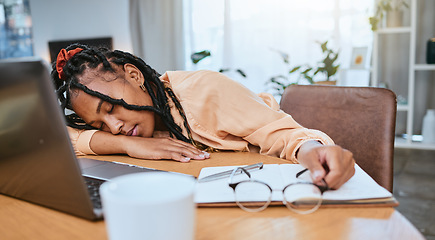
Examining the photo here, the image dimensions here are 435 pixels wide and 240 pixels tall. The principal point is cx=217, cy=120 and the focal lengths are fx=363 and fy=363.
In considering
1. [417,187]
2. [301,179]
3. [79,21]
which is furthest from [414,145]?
[79,21]

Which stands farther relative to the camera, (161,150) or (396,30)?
(396,30)

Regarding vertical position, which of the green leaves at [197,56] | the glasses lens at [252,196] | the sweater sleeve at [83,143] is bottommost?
the sweater sleeve at [83,143]

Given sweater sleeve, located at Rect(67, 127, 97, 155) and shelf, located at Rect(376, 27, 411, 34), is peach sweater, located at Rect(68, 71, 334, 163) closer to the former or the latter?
sweater sleeve, located at Rect(67, 127, 97, 155)

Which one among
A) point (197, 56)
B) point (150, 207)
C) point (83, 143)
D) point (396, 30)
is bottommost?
point (83, 143)

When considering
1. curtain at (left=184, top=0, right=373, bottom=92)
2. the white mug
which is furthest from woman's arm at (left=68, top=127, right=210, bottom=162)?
curtain at (left=184, top=0, right=373, bottom=92)

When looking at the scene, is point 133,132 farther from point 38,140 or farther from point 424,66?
point 424,66

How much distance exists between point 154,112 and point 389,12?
249cm

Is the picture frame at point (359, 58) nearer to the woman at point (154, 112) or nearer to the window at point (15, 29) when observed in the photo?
the woman at point (154, 112)

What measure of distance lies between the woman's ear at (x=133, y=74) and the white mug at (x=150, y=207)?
75 centimetres

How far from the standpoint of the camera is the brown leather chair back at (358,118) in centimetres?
92

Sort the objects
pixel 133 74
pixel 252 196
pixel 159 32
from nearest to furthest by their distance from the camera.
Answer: pixel 252 196 → pixel 133 74 → pixel 159 32

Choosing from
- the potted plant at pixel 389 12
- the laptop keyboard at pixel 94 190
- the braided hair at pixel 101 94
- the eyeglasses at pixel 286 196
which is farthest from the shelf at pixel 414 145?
the laptop keyboard at pixel 94 190

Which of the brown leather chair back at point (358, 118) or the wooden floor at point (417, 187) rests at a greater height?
the brown leather chair back at point (358, 118)

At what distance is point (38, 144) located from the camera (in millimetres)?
401
